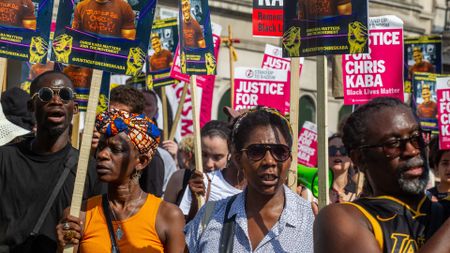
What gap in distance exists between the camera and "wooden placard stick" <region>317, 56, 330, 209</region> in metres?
4.54

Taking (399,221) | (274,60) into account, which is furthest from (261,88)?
(399,221)

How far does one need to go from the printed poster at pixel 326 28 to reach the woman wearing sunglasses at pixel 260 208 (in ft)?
3.62

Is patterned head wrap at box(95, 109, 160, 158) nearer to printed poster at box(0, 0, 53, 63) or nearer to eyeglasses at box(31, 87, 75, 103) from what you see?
eyeglasses at box(31, 87, 75, 103)

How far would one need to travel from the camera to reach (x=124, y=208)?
4449 millimetres

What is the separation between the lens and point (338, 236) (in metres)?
3.01

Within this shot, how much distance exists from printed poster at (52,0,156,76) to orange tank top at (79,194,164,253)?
98cm

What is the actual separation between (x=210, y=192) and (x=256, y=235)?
190cm

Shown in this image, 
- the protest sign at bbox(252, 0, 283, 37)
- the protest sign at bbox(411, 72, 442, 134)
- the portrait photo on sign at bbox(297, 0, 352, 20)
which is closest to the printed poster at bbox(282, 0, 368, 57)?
the portrait photo on sign at bbox(297, 0, 352, 20)

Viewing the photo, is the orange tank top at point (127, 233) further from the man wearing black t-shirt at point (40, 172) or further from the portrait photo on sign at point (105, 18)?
the portrait photo on sign at point (105, 18)

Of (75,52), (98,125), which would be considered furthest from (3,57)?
(98,125)

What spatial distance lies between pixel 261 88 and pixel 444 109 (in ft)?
6.39

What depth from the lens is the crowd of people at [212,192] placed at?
306 centimetres

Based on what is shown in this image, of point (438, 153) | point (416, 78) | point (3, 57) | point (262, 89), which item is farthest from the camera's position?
point (416, 78)

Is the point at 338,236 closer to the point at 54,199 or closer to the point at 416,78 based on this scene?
the point at 54,199
